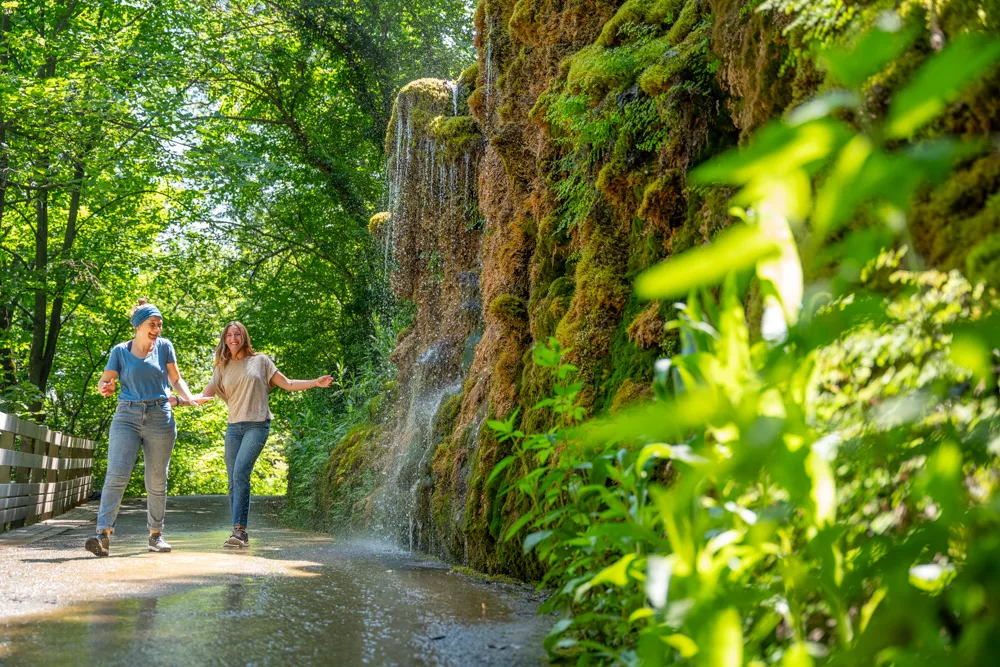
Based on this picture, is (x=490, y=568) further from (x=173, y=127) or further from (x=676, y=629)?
(x=173, y=127)

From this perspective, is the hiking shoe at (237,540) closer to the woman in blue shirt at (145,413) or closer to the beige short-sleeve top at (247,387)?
the woman in blue shirt at (145,413)

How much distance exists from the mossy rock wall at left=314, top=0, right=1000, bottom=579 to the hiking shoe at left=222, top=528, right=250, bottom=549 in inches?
69.0

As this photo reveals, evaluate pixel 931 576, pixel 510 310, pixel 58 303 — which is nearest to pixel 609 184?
pixel 510 310

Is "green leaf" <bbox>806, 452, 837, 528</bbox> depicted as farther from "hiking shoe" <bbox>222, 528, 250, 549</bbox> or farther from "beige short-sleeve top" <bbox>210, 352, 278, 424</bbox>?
"beige short-sleeve top" <bbox>210, 352, 278, 424</bbox>

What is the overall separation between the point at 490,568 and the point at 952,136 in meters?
4.65

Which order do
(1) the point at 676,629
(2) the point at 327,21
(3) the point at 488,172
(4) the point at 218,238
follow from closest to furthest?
(1) the point at 676,629 → (3) the point at 488,172 → (2) the point at 327,21 → (4) the point at 218,238

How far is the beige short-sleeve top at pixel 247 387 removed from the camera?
28.3 feet

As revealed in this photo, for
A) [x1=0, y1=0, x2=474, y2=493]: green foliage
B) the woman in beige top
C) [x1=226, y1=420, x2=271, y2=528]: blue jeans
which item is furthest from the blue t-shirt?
[x1=0, y1=0, x2=474, y2=493]: green foliage

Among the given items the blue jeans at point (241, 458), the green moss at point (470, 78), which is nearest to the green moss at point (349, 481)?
the blue jeans at point (241, 458)

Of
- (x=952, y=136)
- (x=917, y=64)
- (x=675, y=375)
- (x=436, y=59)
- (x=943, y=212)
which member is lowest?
(x=675, y=375)

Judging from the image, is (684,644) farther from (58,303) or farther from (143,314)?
(58,303)

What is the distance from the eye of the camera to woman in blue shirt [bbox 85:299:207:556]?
7.64 metres

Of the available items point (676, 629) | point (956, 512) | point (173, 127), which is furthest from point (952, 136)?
point (173, 127)

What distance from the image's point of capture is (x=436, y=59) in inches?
890
